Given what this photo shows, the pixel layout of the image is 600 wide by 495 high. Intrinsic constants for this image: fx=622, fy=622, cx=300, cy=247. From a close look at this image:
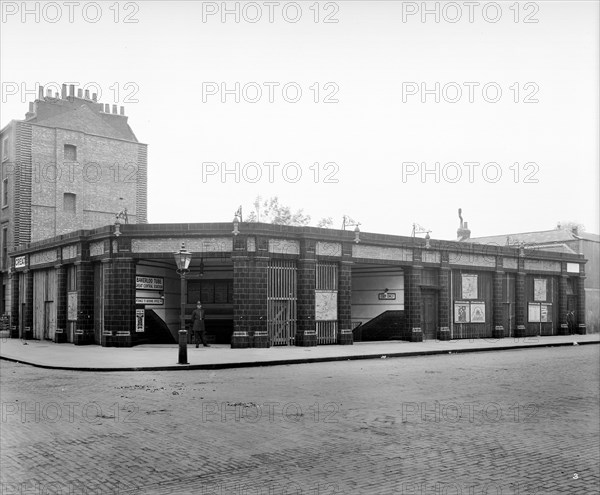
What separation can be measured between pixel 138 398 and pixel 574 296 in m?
31.9

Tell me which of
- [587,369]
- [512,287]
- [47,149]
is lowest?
[587,369]

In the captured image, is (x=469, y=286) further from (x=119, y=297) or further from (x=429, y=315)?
(x=119, y=297)

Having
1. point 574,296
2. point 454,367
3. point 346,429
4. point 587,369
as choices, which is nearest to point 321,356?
point 454,367

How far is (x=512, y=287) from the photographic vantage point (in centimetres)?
3322

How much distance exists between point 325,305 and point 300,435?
17126mm

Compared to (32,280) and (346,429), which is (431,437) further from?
(32,280)

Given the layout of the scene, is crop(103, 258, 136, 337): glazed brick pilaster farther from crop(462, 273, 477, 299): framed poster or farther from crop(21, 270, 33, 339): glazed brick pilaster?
crop(462, 273, 477, 299): framed poster

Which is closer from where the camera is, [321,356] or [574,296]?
[321,356]

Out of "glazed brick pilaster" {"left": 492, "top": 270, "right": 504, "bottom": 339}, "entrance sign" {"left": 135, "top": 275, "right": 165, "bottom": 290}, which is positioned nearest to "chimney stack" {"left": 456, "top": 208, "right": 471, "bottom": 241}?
"glazed brick pilaster" {"left": 492, "top": 270, "right": 504, "bottom": 339}

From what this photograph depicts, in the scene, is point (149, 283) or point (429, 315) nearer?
point (149, 283)

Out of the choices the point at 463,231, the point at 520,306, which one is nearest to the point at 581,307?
the point at 520,306

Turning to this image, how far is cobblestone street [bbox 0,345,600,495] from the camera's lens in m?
6.31

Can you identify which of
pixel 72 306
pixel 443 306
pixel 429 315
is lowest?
pixel 429 315

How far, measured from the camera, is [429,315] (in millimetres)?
29734
